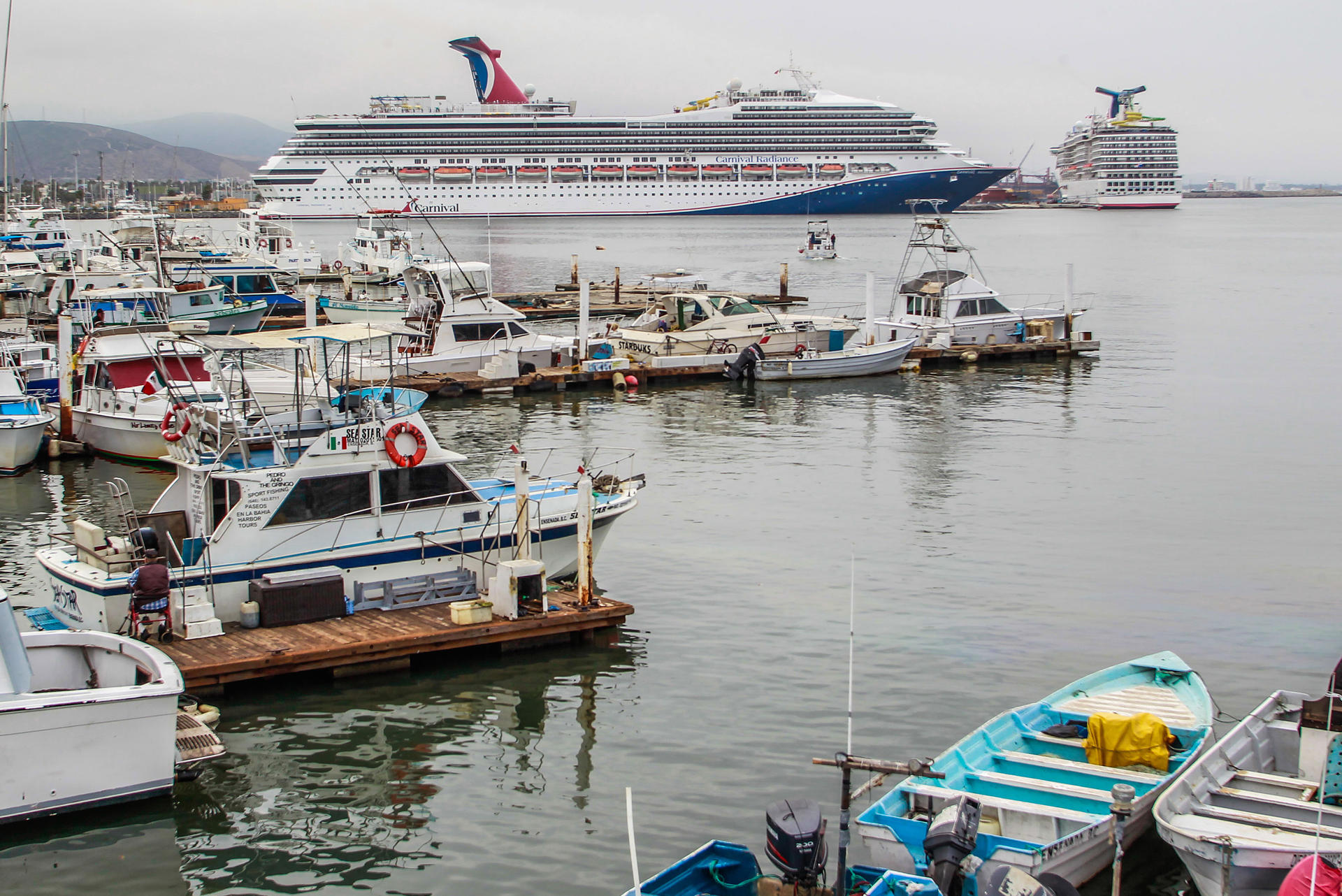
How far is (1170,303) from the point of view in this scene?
62.2m

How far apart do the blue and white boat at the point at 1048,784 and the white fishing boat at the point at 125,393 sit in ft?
61.1

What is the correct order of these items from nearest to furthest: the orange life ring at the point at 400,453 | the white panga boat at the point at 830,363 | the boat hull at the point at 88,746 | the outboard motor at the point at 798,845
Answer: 1. the outboard motor at the point at 798,845
2. the boat hull at the point at 88,746
3. the orange life ring at the point at 400,453
4. the white panga boat at the point at 830,363

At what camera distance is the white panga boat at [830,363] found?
36.0 meters

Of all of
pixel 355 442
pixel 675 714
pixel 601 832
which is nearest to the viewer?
pixel 601 832

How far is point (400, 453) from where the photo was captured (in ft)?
47.1

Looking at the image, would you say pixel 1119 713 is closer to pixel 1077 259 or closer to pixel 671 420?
pixel 671 420

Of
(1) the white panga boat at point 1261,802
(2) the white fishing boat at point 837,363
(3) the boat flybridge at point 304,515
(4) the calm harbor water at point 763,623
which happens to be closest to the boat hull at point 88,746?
(4) the calm harbor water at point 763,623

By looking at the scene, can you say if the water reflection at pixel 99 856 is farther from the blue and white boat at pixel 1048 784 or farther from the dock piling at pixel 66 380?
the dock piling at pixel 66 380

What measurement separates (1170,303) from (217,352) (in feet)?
184

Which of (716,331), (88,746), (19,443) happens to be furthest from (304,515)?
(716,331)

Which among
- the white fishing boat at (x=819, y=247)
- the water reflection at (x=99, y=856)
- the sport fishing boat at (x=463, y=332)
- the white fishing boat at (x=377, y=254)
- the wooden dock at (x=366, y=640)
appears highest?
the white fishing boat at (x=819, y=247)

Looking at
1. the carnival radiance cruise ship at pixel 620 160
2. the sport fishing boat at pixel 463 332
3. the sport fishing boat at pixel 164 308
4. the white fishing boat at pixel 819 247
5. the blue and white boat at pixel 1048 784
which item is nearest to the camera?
the blue and white boat at pixel 1048 784

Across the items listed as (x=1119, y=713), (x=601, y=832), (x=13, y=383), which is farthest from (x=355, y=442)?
(x=13, y=383)

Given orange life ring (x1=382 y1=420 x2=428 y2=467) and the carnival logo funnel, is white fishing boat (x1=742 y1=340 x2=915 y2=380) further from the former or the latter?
the carnival logo funnel
